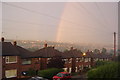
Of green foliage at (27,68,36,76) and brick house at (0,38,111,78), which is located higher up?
A: brick house at (0,38,111,78)

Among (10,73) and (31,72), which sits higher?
(10,73)

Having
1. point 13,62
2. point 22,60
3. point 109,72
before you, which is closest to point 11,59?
point 13,62

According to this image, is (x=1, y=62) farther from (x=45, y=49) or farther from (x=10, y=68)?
(x=45, y=49)

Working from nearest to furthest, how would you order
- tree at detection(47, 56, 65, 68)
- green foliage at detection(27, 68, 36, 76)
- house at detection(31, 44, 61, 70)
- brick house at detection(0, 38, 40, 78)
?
brick house at detection(0, 38, 40, 78) < tree at detection(47, 56, 65, 68) < green foliage at detection(27, 68, 36, 76) < house at detection(31, 44, 61, 70)

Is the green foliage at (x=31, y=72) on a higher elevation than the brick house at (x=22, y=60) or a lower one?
lower

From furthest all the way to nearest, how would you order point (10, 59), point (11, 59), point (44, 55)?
point (44, 55), point (11, 59), point (10, 59)

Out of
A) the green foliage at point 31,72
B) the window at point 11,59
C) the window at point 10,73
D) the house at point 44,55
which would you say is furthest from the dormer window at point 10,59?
the house at point 44,55

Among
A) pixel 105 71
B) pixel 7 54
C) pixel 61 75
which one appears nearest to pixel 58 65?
pixel 61 75

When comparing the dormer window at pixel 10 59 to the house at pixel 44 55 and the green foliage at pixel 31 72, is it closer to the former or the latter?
the green foliage at pixel 31 72

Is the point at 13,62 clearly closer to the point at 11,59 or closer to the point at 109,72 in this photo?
the point at 11,59

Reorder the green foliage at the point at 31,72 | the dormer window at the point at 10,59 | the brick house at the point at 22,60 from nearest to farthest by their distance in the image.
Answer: the dormer window at the point at 10,59, the brick house at the point at 22,60, the green foliage at the point at 31,72

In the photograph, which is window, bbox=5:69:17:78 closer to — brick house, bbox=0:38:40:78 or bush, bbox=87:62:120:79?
brick house, bbox=0:38:40:78

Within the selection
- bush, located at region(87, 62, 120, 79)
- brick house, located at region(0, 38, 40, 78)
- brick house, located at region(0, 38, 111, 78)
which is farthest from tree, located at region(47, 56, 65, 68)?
bush, located at region(87, 62, 120, 79)

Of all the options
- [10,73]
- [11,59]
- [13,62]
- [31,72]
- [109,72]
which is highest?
[109,72]
